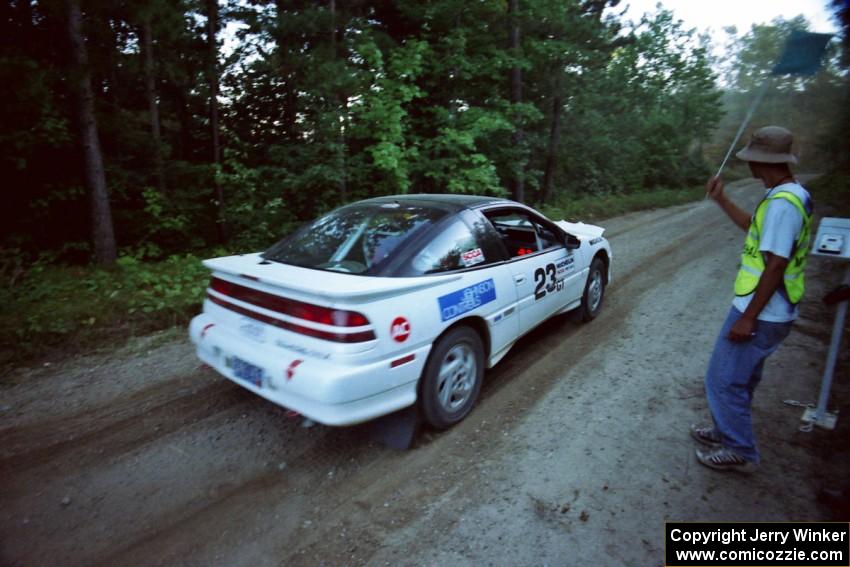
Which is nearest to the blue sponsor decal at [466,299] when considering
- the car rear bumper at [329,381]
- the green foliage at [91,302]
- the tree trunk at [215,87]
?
the car rear bumper at [329,381]

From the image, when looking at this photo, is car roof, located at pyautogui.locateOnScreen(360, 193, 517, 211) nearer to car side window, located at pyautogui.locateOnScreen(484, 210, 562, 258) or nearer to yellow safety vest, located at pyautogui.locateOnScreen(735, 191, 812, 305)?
car side window, located at pyautogui.locateOnScreen(484, 210, 562, 258)

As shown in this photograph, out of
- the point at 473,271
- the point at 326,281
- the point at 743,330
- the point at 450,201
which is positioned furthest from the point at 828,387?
the point at 326,281

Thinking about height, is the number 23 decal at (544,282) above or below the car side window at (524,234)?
below

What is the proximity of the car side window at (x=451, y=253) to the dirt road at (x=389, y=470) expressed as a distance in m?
1.16

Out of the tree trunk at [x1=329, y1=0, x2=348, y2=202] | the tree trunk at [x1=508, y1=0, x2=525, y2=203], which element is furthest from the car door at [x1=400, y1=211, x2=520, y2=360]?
the tree trunk at [x1=508, y1=0, x2=525, y2=203]

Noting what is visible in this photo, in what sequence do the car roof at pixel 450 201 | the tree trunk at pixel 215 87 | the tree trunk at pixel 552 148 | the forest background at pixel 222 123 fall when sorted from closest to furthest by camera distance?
the car roof at pixel 450 201 → the forest background at pixel 222 123 → the tree trunk at pixel 215 87 → the tree trunk at pixel 552 148

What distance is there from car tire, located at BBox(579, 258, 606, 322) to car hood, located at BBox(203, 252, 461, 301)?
2508 mm

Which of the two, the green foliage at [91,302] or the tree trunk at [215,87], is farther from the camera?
the tree trunk at [215,87]

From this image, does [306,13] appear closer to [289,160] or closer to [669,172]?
[289,160]

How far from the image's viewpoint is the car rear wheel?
5.09 m

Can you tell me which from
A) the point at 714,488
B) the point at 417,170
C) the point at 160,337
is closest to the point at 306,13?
the point at 417,170

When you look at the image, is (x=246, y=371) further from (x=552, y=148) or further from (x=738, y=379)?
(x=552, y=148)

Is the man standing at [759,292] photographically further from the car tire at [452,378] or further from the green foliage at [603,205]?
the green foliage at [603,205]

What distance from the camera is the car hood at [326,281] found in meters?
2.55
